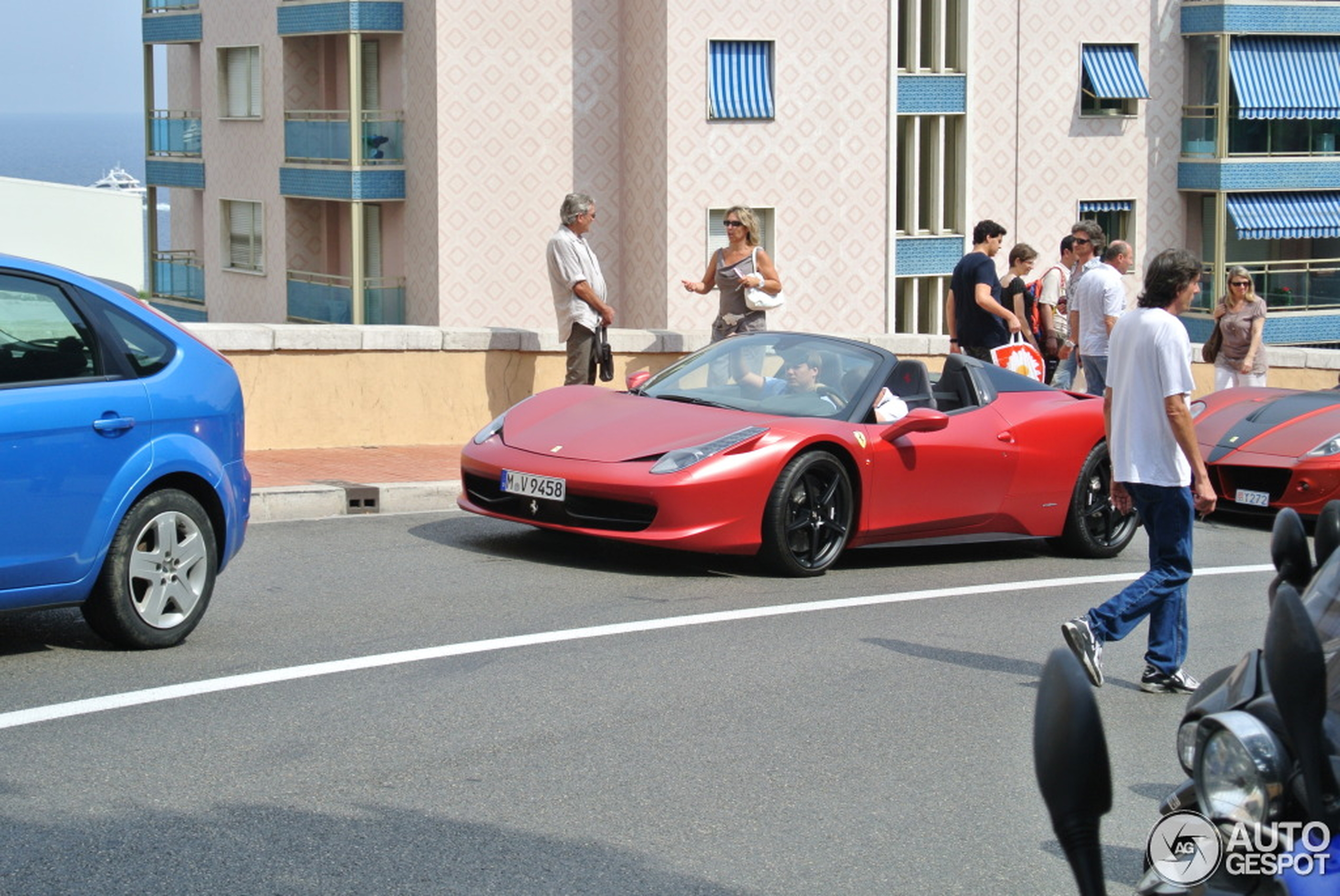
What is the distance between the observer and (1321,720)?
9.37 ft

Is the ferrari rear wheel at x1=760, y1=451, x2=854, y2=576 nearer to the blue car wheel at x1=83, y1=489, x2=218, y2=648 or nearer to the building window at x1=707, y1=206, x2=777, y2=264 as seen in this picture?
the blue car wheel at x1=83, y1=489, x2=218, y2=648

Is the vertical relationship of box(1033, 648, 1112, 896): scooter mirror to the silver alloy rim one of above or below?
above

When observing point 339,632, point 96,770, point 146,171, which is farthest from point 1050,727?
point 146,171

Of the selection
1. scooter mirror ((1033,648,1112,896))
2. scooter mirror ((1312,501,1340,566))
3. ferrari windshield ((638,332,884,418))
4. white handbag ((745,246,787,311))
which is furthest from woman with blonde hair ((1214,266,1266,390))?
scooter mirror ((1033,648,1112,896))

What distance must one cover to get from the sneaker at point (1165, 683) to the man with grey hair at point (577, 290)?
686 cm

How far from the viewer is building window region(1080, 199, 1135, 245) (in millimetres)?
44031

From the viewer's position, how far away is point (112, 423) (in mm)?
7008

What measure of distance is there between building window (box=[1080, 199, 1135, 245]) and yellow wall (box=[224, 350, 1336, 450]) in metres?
30.7

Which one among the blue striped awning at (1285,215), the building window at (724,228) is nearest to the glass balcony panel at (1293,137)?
the blue striped awning at (1285,215)

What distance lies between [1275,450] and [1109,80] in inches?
1274

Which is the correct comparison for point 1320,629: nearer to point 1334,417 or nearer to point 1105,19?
point 1334,417

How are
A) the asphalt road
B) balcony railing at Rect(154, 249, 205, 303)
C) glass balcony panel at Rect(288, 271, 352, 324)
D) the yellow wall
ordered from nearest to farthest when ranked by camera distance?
the asphalt road, the yellow wall, glass balcony panel at Rect(288, 271, 352, 324), balcony railing at Rect(154, 249, 205, 303)

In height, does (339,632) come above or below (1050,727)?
below

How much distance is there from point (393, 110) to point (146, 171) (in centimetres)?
1204
